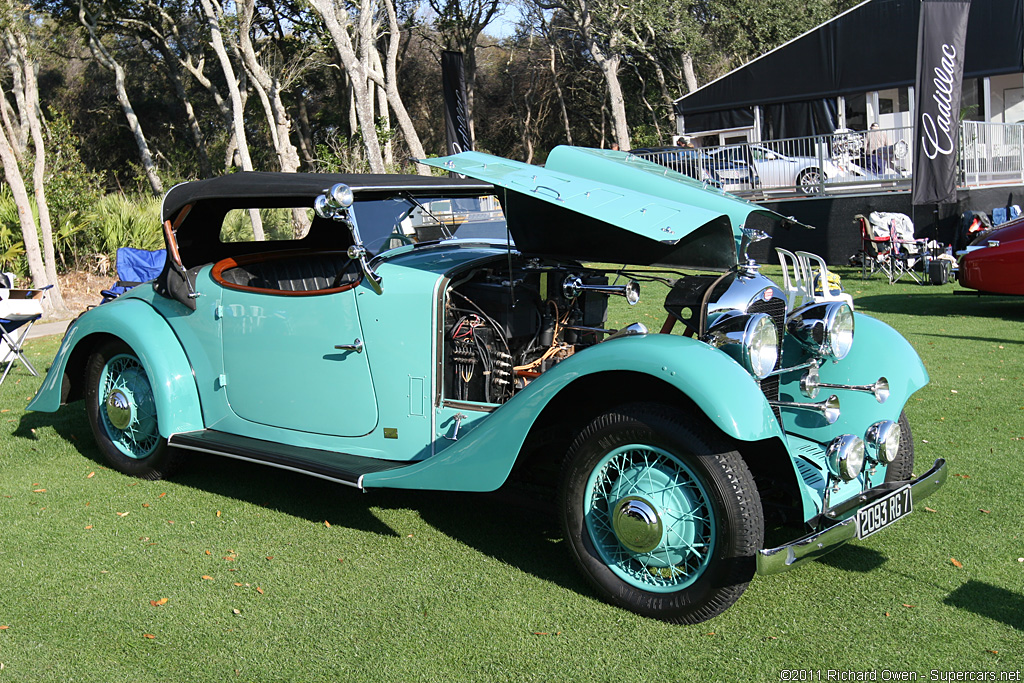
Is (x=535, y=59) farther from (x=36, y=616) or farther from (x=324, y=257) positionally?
(x=36, y=616)

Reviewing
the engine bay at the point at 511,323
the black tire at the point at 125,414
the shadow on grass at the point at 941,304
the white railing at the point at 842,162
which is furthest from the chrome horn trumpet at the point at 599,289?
the white railing at the point at 842,162

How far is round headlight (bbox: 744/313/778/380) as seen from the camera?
331 centimetres

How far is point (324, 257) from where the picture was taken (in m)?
5.39

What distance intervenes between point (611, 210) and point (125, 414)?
3.28 m

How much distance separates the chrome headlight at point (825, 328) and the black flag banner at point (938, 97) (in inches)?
468

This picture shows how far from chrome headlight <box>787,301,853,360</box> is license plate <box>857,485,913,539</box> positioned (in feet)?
2.13

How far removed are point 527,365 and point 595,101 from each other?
34410mm

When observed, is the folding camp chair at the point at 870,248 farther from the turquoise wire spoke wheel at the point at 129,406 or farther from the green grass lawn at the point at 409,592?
the turquoise wire spoke wheel at the point at 129,406

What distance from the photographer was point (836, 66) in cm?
2281

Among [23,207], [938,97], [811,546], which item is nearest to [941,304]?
[938,97]

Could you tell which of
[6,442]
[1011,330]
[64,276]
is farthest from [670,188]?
[64,276]

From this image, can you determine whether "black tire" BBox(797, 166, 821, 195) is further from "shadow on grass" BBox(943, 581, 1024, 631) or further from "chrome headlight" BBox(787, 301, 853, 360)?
"shadow on grass" BBox(943, 581, 1024, 631)

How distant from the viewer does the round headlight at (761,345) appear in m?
3.31

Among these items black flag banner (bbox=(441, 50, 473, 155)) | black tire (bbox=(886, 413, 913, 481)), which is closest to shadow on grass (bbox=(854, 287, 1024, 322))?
black tire (bbox=(886, 413, 913, 481))
